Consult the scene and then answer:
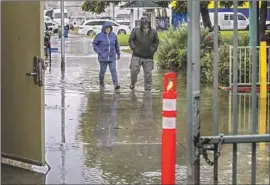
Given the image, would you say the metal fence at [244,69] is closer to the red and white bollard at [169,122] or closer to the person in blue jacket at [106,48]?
the person in blue jacket at [106,48]

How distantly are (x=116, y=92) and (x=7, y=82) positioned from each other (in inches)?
289

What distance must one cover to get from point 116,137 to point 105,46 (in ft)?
21.8

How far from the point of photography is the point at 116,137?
912 centimetres

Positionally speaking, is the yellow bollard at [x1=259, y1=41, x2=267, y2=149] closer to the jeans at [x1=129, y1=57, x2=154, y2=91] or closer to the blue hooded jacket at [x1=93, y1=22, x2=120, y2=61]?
the jeans at [x1=129, y1=57, x2=154, y2=91]

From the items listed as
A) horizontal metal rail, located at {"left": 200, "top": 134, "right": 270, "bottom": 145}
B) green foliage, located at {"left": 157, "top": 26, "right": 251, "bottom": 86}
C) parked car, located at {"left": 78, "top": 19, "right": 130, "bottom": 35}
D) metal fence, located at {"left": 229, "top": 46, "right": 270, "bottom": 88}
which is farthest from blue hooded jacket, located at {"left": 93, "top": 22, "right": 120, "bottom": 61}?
parked car, located at {"left": 78, "top": 19, "right": 130, "bottom": 35}

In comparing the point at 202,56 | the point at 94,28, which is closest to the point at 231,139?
the point at 202,56

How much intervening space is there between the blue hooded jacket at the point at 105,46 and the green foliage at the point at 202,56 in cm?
242

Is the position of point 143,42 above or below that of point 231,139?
above

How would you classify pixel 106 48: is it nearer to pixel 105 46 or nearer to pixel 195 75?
pixel 105 46

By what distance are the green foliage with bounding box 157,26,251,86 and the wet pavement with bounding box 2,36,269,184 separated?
0.81 m

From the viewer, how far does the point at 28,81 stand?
280 inches

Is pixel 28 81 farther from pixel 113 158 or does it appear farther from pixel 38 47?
pixel 113 158

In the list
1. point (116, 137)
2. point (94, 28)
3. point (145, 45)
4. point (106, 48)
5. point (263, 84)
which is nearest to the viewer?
point (116, 137)

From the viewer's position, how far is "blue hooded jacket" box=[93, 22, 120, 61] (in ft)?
50.8
